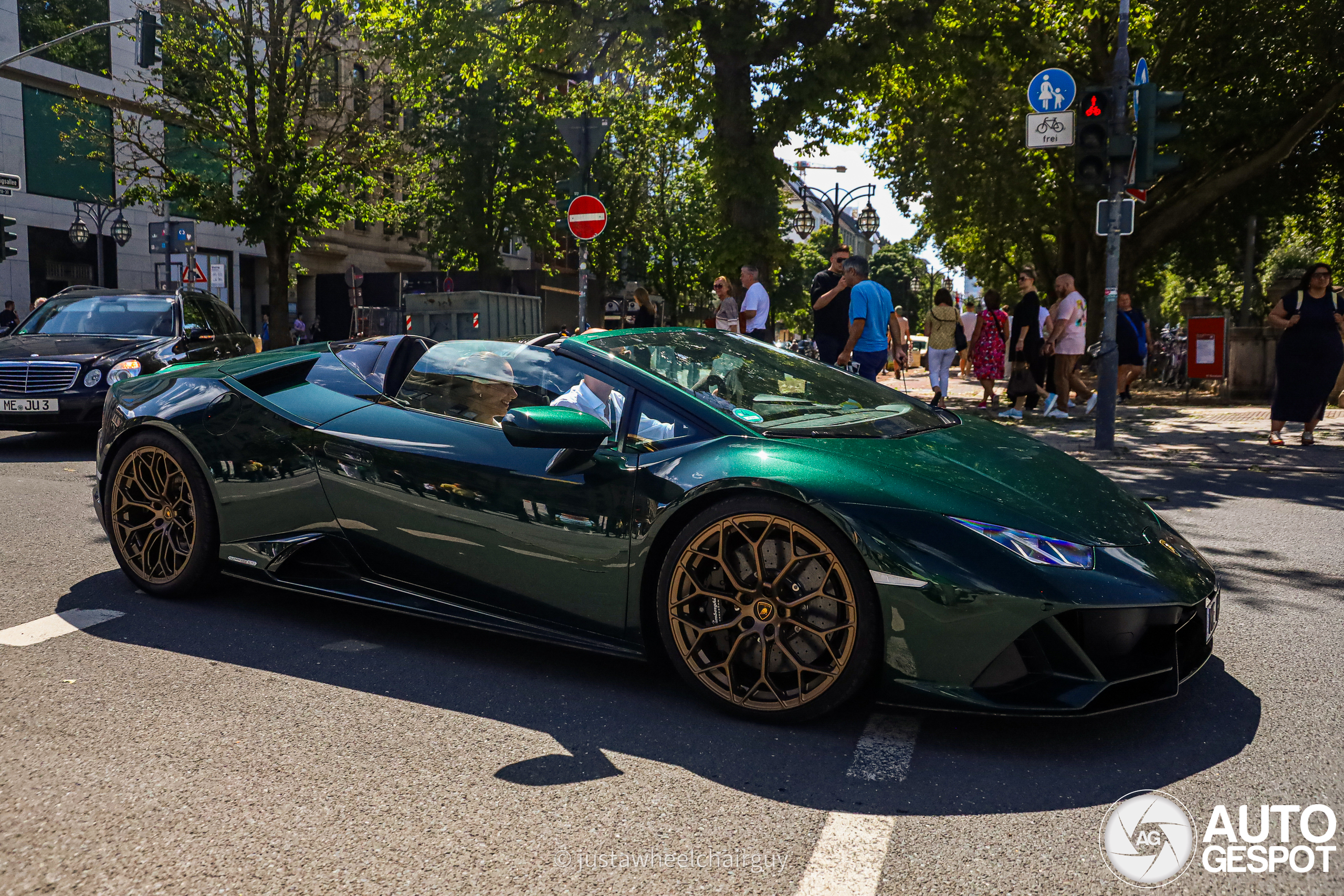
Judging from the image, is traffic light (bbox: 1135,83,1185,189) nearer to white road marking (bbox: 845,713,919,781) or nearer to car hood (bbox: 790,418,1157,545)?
car hood (bbox: 790,418,1157,545)

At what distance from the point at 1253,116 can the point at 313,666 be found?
20444 mm

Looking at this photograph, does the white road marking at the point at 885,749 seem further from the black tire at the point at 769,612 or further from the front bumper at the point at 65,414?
the front bumper at the point at 65,414

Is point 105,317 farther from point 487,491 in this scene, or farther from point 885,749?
point 885,749

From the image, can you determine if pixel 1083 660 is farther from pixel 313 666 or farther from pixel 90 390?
pixel 90 390

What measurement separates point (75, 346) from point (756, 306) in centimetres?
657

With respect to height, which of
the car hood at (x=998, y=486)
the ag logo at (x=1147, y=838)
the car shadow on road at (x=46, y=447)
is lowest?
the car shadow on road at (x=46, y=447)

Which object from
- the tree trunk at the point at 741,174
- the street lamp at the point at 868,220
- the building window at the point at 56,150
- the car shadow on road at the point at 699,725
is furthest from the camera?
the street lamp at the point at 868,220

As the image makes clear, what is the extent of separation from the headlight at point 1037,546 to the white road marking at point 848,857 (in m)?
0.80

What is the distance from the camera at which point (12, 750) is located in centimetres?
306

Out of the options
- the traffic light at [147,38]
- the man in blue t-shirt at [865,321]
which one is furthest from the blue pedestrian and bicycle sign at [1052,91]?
the traffic light at [147,38]

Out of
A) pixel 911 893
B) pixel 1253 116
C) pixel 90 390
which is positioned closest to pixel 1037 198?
pixel 1253 116

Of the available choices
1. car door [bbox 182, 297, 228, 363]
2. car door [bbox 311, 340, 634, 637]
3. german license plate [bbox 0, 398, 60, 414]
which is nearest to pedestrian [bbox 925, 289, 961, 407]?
car door [bbox 182, 297, 228, 363]

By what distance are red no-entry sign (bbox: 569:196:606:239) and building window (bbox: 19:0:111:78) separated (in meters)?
21.6

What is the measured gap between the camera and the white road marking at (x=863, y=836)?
92.0 inches
